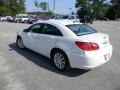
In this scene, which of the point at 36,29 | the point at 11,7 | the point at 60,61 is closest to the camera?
the point at 60,61

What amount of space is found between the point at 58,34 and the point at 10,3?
277 ft

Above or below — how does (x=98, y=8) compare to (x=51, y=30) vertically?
above

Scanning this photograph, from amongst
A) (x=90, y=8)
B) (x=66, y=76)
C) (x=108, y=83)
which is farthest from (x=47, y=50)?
(x=90, y=8)

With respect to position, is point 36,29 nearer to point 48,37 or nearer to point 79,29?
point 48,37

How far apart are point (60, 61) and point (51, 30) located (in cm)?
120

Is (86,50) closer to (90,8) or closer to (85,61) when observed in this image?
(85,61)

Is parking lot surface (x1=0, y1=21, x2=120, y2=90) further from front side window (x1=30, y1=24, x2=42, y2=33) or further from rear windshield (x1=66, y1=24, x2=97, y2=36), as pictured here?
rear windshield (x1=66, y1=24, x2=97, y2=36)

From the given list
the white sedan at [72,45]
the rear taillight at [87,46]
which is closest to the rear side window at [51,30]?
the white sedan at [72,45]

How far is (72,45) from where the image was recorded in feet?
20.8

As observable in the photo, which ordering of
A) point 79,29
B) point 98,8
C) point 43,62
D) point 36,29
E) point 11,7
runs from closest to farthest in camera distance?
point 79,29 < point 43,62 < point 36,29 < point 98,8 < point 11,7

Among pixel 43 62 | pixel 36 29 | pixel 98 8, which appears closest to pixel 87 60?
A: pixel 43 62

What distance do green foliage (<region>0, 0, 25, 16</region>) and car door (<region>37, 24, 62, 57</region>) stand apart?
2946 inches

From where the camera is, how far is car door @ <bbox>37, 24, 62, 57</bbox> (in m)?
7.04

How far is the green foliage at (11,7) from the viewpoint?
265 ft
